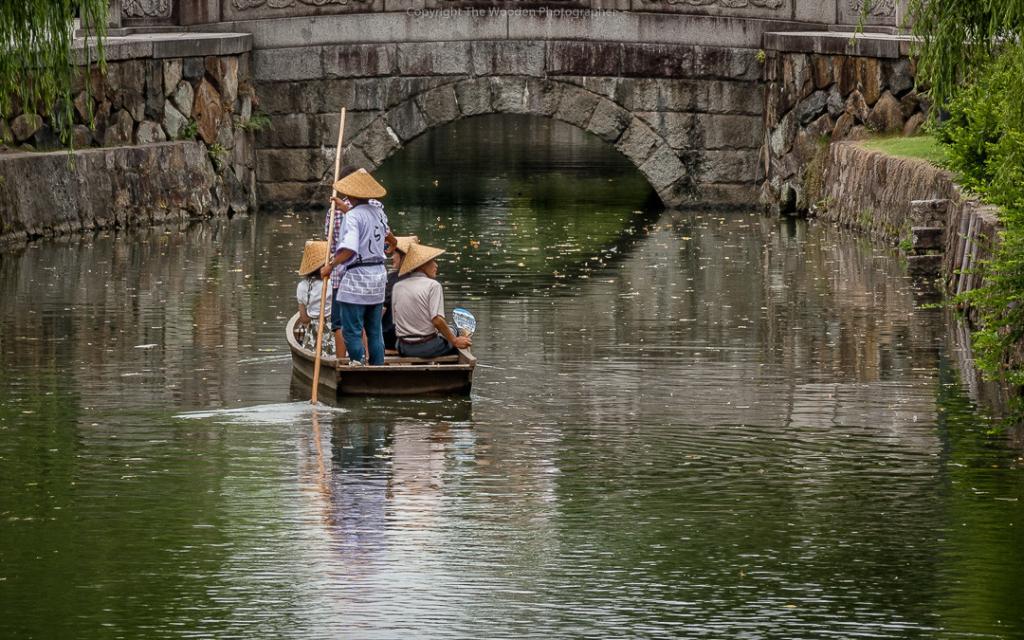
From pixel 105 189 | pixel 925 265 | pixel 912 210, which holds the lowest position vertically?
pixel 925 265

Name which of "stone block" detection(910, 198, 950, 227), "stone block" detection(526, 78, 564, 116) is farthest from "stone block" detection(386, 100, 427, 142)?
"stone block" detection(910, 198, 950, 227)

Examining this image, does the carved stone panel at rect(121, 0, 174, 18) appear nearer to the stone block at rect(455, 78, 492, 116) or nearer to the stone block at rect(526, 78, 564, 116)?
the stone block at rect(455, 78, 492, 116)

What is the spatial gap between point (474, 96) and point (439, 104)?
494 millimetres

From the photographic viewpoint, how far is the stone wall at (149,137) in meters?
25.1

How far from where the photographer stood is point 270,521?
1086cm

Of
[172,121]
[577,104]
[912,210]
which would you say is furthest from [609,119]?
[912,210]

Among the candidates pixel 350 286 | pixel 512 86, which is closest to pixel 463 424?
pixel 350 286

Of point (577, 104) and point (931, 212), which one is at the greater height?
point (577, 104)

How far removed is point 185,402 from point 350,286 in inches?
52.1

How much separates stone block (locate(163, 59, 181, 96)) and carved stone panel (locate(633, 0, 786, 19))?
6033 mm

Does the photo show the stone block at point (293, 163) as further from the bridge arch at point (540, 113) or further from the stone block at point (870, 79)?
the stone block at point (870, 79)

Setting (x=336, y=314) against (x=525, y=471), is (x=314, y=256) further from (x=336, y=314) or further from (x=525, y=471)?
(x=525, y=471)

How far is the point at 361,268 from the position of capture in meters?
14.8

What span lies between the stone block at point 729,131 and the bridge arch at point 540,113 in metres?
0.35
